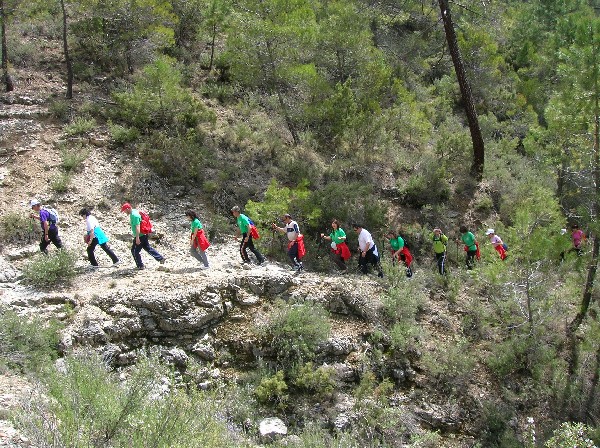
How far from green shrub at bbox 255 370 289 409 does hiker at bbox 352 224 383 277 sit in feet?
11.7

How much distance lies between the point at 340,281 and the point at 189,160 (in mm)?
5261

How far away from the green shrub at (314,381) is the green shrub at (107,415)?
10.0 ft

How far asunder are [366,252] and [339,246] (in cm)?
59

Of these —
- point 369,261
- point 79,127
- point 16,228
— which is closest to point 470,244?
point 369,261

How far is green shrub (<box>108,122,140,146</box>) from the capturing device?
13594 millimetres

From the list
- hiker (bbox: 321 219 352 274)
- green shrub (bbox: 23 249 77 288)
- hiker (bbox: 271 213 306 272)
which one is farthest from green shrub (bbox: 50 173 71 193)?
hiker (bbox: 321 219 352 274)

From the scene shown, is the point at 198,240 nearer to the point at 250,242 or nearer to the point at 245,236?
the point at 245,236

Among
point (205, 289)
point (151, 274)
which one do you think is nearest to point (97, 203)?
point (151, 274)

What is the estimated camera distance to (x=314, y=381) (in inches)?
336

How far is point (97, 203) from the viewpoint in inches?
478

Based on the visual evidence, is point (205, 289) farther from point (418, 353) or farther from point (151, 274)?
point (418, 353)

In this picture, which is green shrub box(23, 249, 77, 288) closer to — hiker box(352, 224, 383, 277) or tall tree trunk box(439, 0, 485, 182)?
hiker box(352, 224, 383, 277)

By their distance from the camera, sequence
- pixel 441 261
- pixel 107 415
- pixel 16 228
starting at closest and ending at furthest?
pixel 107 415
pixel 16 228
pixel 441 261

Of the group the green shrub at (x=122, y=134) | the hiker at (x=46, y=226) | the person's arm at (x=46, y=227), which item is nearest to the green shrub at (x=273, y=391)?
the hiker at (x=46, y=226)
